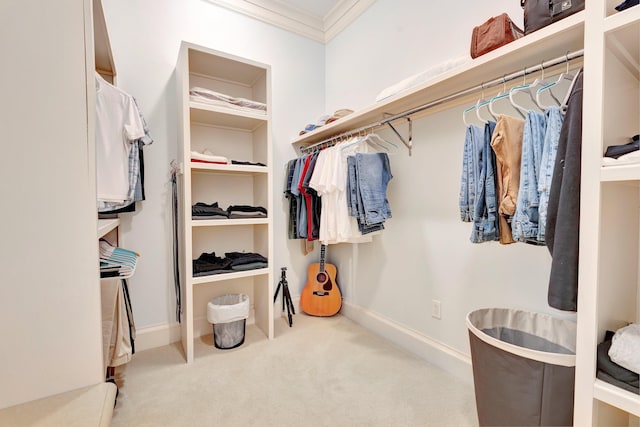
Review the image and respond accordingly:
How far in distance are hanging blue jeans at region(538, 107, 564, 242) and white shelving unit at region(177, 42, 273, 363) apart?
5.26 feet

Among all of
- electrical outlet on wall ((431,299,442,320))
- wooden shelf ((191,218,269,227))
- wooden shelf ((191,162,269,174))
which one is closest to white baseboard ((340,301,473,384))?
electrical outlet on wall ((431,299,442,320))

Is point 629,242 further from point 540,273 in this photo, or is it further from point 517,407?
point 517,407

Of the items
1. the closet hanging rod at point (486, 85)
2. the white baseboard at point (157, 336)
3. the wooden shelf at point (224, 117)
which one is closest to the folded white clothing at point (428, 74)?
the closet hanging rod at point (486, 85)

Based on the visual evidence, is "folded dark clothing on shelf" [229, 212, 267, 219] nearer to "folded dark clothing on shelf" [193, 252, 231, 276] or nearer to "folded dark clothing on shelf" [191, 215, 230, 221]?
"folded dark clothing on shelf" [191, 215, 230, 221]

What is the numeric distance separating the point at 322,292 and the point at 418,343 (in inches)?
37.0

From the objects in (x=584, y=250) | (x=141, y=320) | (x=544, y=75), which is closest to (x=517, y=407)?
(x=584, y=250)

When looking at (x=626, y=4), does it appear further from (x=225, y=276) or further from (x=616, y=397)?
(x=225, y=276)

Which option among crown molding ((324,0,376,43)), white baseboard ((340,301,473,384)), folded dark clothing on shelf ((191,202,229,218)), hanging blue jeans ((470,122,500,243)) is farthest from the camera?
crown molding ((324,0,376,43))

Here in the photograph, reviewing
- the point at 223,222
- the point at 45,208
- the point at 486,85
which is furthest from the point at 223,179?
the point at 486,85

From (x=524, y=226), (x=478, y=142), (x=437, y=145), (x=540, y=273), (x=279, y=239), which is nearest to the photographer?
(x=524, y=226)

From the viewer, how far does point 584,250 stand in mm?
792

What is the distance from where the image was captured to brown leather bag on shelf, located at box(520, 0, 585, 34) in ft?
3.19

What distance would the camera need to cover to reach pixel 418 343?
1931 mm

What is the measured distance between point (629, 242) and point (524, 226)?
29cm
